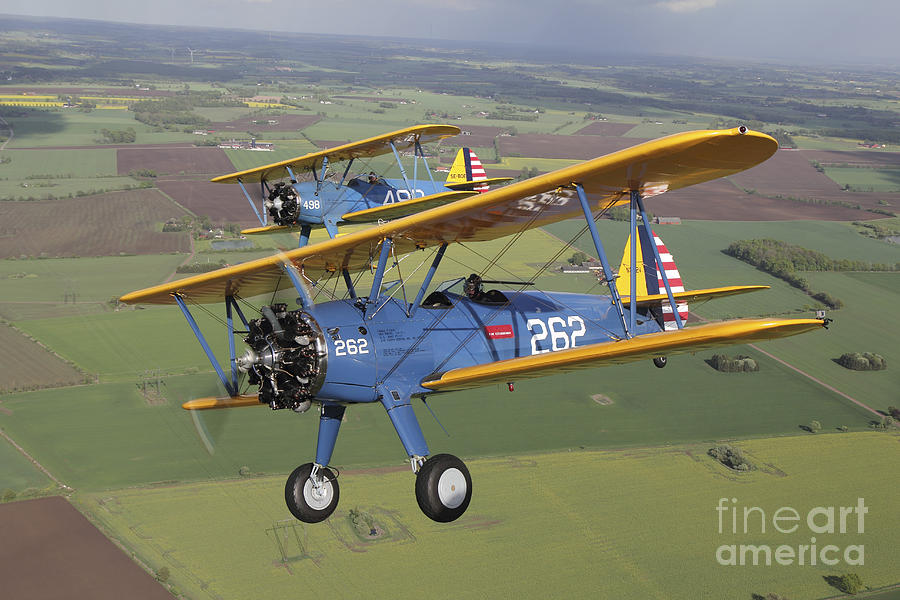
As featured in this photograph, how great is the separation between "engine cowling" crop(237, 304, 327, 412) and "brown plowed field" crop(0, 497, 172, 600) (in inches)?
872

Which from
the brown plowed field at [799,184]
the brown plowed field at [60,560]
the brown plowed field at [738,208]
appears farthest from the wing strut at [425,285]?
the brown plowed field at [799,184]

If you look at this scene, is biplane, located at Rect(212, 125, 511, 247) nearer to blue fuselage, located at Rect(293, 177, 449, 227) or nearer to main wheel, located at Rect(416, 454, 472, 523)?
blue fuselage, located at Rect(293, 177, 449, 227)

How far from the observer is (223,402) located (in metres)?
14.8

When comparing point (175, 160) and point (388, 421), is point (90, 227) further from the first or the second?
point (388, 421)

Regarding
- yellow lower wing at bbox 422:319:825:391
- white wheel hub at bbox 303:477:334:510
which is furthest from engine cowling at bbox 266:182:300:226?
yellow lower wing at bbox 422:319:825:391

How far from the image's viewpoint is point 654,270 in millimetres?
18500

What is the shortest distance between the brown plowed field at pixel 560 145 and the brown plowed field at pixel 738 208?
73.0 feet

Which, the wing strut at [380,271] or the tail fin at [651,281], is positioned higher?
the wing strut at [380,271]

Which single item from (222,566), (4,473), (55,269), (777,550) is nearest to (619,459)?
(777,550)

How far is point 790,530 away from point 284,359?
1221 inches

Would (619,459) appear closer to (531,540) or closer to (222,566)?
(531,540)

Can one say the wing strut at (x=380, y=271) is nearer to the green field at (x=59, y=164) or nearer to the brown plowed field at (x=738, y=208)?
the brown plowed field at (x=738, y=208)

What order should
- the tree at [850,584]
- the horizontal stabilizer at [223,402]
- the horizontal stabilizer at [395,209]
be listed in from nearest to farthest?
1. the horizontal stabilizer at [223,402]
2. the horizontal stabilizer at [395,209]
3. the tree at [850,584]

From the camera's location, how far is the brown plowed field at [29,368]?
46188 mm
